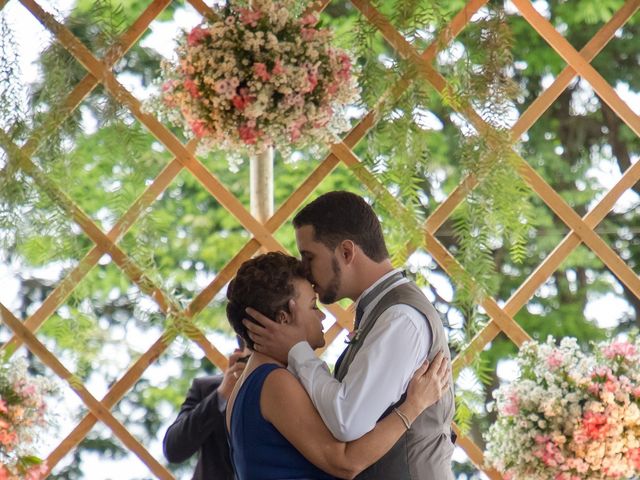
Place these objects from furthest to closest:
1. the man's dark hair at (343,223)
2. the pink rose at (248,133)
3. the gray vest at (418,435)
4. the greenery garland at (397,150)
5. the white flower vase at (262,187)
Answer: the white flower vase at (262,187) → the greenery garland at (397,150) → the pink rose at (248,133) → the man's dark hair at (343,223) → the gray vest at (418,435)

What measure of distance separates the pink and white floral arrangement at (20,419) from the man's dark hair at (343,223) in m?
1.13

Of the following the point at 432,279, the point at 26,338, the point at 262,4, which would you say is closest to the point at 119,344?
the point at 26,338

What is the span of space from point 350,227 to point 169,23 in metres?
2.99

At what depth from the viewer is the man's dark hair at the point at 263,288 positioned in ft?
7.92

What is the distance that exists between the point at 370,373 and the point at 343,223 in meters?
0.39

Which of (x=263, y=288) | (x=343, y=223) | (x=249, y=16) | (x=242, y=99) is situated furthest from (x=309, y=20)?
(x=263, y=288)

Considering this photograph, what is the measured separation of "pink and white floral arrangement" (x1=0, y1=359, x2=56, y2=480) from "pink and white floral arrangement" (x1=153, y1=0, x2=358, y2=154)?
2.84 feet

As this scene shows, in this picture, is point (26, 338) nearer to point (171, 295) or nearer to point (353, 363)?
point (171, 295)

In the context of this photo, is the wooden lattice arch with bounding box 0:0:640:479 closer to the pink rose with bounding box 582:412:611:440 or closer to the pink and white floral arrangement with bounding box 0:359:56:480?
the pink and white floral arrangement with bounding box 0:359:56:480

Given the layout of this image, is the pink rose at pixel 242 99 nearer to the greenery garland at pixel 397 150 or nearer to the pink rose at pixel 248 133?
Result: the pink rose at pixel 248 133

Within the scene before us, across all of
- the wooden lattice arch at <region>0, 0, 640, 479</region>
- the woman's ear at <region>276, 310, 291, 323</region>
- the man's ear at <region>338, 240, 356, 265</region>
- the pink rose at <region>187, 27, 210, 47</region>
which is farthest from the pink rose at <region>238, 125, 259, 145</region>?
the woman's ear at <region>276, 310, 291, 323</region>

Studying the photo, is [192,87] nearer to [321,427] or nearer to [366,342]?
[366,342]

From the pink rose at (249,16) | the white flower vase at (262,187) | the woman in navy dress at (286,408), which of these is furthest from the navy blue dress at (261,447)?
the white flower vase at (262,187)

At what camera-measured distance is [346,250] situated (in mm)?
2510
